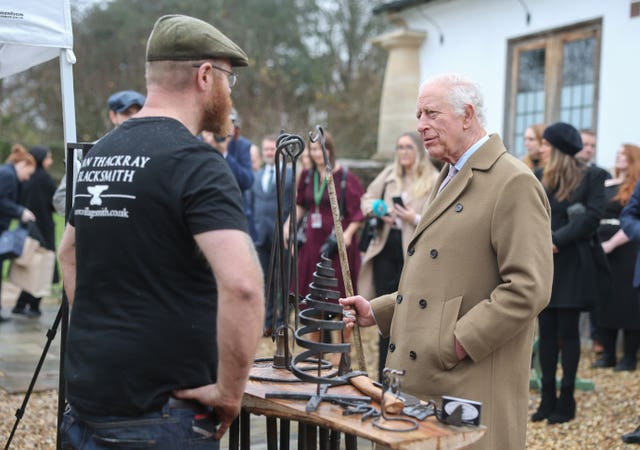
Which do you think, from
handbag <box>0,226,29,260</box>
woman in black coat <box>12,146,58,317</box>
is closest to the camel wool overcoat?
handbag <box>0,226,29,260</box>

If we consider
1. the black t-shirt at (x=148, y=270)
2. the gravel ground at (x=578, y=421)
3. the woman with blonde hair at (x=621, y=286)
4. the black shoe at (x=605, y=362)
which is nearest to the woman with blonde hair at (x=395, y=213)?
the gravel ground at (x=578, y=421)

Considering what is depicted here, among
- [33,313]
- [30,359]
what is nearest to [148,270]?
[30,359]

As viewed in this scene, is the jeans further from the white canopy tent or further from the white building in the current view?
the white building

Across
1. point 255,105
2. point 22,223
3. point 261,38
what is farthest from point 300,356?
point 261,38

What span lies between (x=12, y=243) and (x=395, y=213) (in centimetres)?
484

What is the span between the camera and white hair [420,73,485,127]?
303 cm

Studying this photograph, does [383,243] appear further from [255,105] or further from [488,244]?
[255,105]

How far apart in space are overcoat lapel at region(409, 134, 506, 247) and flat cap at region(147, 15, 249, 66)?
104cm

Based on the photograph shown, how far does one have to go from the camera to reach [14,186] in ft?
30.8

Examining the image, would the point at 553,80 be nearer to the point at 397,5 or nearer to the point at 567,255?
the point at 397,5

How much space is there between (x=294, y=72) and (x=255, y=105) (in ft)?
5.40

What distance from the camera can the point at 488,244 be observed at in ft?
9.59

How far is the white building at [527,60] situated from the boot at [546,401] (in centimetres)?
424

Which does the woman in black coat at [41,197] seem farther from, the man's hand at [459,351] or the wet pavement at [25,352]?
the man's hand at [459,351]
